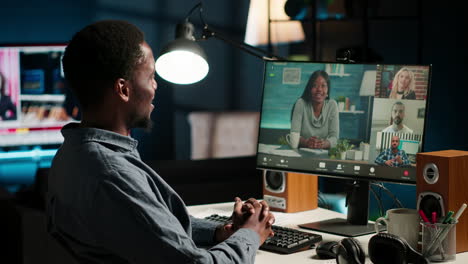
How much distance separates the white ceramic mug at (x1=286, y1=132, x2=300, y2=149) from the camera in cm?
201

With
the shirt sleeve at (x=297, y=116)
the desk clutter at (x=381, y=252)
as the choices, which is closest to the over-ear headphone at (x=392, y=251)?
the desk clutter at (x=381, y=252)

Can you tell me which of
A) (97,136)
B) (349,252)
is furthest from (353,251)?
(97,136)

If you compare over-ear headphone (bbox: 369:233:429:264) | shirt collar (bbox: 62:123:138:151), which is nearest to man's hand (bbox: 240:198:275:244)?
over-ear headphone (bbox: 369:233:429:264)

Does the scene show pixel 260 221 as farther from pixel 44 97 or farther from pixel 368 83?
pixel 44 97

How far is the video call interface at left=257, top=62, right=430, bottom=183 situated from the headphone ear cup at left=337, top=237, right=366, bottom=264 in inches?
15.1

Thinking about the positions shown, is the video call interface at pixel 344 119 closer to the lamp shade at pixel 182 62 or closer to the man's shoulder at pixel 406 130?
the man's shoulder at pixel 406 130

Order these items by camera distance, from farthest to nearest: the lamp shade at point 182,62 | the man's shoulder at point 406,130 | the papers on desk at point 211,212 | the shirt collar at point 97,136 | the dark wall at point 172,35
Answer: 1. the dark wall at point 172,35
2. the lamp shade at point 182,62
3. the papers on desk at point 211,212
4. the man's shoulder at point 406,130
5. the shirt collar at point 97,136

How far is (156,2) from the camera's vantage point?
238 inches

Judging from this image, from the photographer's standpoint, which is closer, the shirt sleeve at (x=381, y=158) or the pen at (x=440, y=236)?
the pen at (x=440, y=236)

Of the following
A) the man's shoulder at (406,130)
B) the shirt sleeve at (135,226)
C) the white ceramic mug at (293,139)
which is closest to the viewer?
the shirt sleeve at (135,226)

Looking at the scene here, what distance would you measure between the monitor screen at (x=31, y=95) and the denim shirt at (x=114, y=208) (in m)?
4.16

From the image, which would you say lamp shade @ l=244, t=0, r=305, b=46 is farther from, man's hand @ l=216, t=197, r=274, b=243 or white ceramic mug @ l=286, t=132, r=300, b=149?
man's hand @ l=216, t=197, r=274, b=243

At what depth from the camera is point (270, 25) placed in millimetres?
4848

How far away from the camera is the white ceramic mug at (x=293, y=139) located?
2006mm
